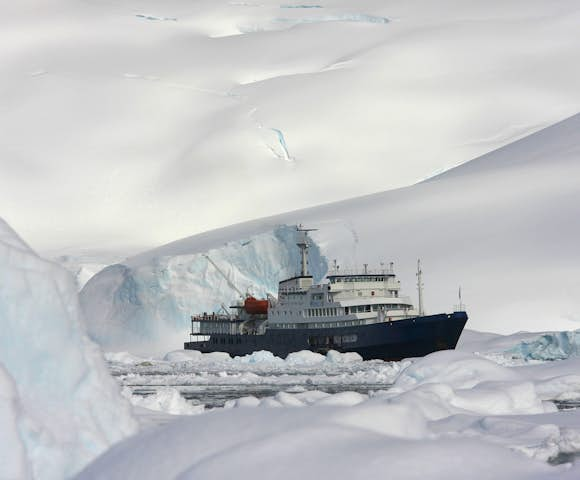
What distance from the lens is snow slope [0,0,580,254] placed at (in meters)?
99.7

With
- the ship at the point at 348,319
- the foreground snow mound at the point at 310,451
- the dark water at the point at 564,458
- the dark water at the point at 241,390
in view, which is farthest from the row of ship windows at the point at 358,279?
the foreground snow mound at the point at 310,451

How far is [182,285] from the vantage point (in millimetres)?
59438

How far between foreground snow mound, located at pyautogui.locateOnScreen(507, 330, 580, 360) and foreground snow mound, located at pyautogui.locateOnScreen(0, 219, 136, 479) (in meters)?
29.8

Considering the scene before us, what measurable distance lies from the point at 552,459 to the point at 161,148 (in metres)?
96.8

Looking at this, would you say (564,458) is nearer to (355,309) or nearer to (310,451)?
(310,451)

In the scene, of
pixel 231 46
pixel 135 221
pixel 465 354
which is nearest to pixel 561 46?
pixel 231 46

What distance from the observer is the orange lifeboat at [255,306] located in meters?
58.2

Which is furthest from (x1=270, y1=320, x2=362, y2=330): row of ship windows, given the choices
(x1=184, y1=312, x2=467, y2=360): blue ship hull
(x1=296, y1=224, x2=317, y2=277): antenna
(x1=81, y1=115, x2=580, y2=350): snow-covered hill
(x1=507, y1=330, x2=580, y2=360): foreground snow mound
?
(x1=507, y1=330, x2=580, y2=360): foreground snow mound

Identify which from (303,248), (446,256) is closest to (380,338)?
(303,248)

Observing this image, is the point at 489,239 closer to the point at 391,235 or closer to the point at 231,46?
the point at 391,235

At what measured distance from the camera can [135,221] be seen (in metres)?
98.7

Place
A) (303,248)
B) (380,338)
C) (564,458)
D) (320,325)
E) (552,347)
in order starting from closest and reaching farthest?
1. (564,458)
2. (552,347)
3. (380,338)
4. (320,325)
5. (303,248)

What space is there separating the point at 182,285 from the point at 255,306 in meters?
4.12

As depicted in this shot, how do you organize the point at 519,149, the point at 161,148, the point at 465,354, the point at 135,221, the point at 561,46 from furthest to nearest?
the point at 561,46
the point at 161,148
the point at 135,221
the point at 519,149
the point at 465,354
